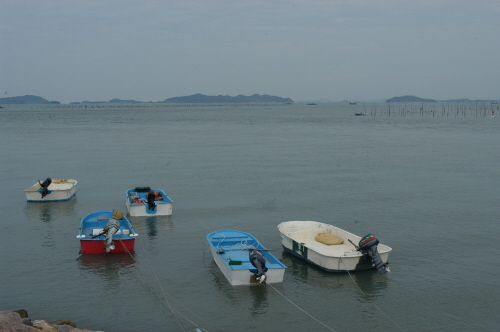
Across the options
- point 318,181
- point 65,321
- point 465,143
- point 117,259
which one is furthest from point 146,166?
point 465,143

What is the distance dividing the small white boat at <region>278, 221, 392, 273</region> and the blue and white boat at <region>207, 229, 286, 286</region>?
5.69 feet

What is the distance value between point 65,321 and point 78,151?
160ft

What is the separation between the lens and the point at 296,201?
108 ft

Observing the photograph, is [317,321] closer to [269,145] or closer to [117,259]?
[117,259]

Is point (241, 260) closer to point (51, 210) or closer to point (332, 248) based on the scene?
point (332, 248)

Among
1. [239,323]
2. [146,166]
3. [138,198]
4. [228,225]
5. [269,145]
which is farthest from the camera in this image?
[269,145]

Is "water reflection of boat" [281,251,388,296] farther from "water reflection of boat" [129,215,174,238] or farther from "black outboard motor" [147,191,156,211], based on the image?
"black outboard motor" [147,191,156,211]

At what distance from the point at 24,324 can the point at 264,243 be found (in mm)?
Result: 12954

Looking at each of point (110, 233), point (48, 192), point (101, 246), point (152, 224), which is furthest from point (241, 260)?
point (48, 192)

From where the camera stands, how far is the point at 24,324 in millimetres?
13281

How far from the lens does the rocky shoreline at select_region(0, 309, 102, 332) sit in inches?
483

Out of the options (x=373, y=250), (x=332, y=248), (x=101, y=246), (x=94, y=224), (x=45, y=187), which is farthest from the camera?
(x=45, y=187)

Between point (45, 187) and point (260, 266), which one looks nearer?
point (260, 266)

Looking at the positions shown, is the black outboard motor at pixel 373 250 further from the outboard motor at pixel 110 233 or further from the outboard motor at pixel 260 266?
the outboard motor at pixel 110 233
